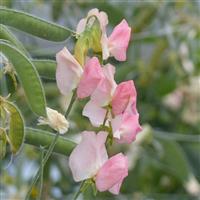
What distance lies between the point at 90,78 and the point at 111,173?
0.07 meters

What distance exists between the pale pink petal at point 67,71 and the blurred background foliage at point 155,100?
645 mm

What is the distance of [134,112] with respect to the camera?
558 millimetres

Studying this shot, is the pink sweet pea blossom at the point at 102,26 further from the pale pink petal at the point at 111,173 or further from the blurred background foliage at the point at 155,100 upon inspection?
the blurred background foliage at the point at 155,100

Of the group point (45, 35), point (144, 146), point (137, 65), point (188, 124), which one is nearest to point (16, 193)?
point (144, 146)

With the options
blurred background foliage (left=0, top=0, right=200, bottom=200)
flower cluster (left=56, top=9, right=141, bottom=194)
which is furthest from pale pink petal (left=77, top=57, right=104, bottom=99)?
blurred background foliage (left=0, top=0, right=200, bottom=200)

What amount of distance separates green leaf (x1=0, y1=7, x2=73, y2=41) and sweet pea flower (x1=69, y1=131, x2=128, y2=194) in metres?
0.08

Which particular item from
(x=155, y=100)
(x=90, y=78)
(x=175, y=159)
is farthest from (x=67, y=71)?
(x=155, y=100)

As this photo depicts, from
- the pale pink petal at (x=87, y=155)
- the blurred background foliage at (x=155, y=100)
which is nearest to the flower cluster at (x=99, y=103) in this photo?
the pale pink petal at (x=87, y=155)

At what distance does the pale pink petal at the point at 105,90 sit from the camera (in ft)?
1.77

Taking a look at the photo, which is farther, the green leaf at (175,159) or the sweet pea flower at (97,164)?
the green leaf at (175,159)

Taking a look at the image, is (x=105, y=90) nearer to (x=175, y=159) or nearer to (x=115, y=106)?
(x=115, y=106)

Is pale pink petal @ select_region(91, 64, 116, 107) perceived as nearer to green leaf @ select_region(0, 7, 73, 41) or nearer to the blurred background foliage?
green leaf @ select_region(0, 7, 73, 41)

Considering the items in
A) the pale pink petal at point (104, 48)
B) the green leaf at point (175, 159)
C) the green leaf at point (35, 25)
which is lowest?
the green leaf at point (175, 159)

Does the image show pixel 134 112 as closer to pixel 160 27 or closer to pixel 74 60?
pixel 74 60
